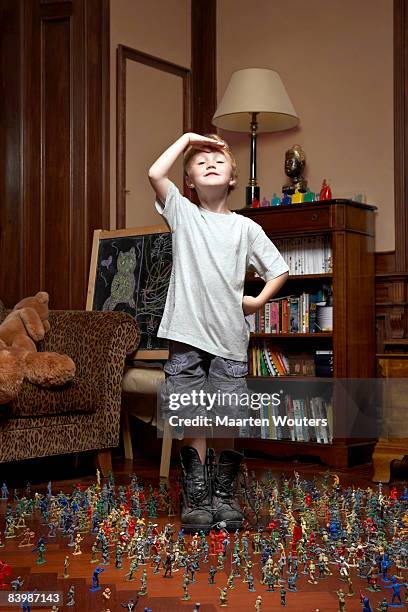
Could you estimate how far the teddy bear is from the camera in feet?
10.4

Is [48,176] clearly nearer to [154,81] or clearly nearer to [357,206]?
[154,81]

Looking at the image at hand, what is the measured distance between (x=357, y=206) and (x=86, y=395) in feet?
5.08

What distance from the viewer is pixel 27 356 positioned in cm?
330

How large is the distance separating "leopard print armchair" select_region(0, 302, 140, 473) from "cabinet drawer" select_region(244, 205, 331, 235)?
3.05 ft

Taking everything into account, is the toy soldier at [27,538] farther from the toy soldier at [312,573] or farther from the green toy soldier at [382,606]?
the green toy soldier at [382,606]

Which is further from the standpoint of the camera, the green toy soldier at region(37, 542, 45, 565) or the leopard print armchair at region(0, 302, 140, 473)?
the leopard print armchair at region(0, 302, 140, 473)

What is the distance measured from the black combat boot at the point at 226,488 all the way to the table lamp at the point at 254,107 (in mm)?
2153

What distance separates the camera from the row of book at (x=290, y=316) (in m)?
4.13

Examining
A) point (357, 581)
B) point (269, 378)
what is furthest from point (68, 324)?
point (357, 581)

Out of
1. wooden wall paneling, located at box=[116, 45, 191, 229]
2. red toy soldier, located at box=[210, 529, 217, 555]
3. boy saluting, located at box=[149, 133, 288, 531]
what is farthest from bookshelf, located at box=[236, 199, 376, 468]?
red toy soldier, located at box=[210, 529, 217, 555]

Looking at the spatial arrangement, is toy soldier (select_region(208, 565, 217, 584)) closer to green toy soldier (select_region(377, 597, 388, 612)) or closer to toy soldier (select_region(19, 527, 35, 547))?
green toy soldier (select_region(377, 597, 388, 612))

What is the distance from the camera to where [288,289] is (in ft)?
14.4

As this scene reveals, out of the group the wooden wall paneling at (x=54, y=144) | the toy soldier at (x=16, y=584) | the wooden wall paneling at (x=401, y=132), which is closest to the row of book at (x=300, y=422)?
the wooden wall paneling at (x=401, y=132)

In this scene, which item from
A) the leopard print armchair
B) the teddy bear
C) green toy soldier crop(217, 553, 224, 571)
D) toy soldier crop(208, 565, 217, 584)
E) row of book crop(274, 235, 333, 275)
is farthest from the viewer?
row of book crop(274, 235, 333, 275)
